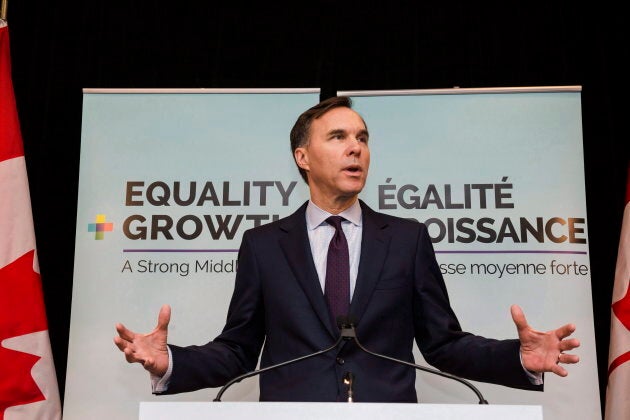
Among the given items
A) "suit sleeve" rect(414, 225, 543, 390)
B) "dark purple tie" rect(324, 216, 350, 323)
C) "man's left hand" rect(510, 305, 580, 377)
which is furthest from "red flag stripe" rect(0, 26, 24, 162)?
"man's left hand" rect(510, 305, 580, 377)

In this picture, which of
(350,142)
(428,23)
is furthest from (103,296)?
(428,23)

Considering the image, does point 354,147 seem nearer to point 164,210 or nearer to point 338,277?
point 338,277

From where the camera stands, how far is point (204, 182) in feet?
14.0

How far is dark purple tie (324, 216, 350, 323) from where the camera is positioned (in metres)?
Result: 3.13

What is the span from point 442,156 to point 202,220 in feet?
4.31

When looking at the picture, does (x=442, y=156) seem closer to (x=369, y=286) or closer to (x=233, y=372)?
(x=369, y=286)

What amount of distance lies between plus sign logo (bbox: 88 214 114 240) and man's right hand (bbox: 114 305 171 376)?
1.69 m

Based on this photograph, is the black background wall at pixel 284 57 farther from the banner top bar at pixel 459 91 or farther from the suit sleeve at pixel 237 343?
the suit sleeve at pixel 237 343

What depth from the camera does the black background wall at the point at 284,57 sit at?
460 centimetres

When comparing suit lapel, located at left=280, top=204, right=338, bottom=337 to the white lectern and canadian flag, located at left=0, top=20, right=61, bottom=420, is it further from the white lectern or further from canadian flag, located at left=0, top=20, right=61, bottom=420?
canadian flag, located at left=0, top=20, right=61, bottom=420

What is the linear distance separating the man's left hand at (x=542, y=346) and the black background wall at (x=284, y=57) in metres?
2.15

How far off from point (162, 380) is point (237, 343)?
1.73 feet

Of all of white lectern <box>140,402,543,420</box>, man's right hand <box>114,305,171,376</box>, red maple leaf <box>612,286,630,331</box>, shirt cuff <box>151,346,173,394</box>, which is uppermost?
red maple leaf <box>612,286,630,331</box>

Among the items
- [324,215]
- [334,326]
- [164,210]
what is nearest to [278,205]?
[164,210]
